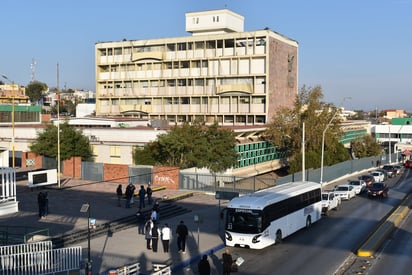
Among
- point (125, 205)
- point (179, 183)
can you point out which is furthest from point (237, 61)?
point (125, 205)

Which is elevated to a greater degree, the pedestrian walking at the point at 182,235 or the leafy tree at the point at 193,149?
the leafy tree at the point at 193,149

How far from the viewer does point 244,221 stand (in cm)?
2366

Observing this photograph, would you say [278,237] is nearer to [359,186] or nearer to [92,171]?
[359,186]

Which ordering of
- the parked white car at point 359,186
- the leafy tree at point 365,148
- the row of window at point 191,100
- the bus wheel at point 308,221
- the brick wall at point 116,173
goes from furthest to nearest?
the leafy tree at point 365,148 < the row of window at point 191,100 < the parked white car at point 359,186 < the brick wall at point 116,173 < the bus wheel at point 308,221

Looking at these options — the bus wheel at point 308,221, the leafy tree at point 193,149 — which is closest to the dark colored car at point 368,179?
the leafy tree at point 193,149

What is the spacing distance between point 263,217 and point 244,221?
0.87m

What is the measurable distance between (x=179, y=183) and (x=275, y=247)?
18077 mm

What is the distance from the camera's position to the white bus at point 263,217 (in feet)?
76.9

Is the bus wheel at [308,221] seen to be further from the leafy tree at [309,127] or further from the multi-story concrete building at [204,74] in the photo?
the multi-story concrete building at [204,74]

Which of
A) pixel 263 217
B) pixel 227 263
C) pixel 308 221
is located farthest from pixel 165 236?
pixel 308 221

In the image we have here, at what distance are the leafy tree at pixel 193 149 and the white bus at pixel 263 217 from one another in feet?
60.1

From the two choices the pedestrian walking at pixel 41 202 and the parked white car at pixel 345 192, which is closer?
the pedestrian walking at pixel 41 202

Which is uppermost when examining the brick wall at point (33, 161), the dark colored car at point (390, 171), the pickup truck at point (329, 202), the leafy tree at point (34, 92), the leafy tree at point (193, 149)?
the leafy tree at point (34, 92)

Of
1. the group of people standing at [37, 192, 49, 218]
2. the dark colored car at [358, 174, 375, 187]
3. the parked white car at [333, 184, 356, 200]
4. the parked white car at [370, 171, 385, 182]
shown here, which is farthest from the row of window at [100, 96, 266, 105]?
the group of people standing at [37, 192, 49, 218]
